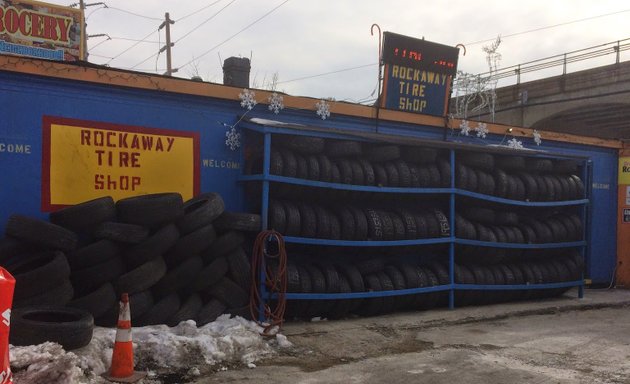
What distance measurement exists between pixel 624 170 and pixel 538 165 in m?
3.63

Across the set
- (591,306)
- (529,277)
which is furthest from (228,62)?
(591,306)

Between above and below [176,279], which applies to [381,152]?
above

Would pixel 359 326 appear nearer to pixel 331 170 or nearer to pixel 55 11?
pixel 331 170

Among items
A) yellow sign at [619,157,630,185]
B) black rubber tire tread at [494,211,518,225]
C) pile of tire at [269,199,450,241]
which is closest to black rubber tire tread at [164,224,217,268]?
pile of tire at [269,199,450,241]

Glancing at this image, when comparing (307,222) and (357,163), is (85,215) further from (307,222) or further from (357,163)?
(357,163)

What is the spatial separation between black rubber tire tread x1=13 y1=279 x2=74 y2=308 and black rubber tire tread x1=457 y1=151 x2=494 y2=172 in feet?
20.6

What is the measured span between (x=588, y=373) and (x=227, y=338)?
3669 mm

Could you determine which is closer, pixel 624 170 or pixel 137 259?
pixel 137 259

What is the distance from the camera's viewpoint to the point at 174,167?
296 inches

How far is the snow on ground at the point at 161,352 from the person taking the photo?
415 centimetres

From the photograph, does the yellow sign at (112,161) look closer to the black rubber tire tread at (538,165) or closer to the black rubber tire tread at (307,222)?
the black rubber tire tread at (307,222)

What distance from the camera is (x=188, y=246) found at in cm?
644

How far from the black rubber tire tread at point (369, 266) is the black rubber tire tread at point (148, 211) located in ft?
9.95

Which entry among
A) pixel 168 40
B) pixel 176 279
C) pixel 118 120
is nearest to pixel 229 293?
pixel 176 279
